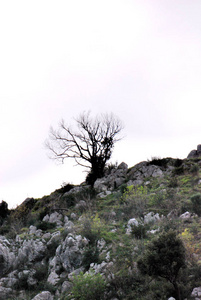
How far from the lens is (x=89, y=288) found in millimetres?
7383

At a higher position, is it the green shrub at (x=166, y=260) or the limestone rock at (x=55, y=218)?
the limestone rock at (x=55, y=218)

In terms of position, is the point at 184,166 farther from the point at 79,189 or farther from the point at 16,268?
the point at 16,268

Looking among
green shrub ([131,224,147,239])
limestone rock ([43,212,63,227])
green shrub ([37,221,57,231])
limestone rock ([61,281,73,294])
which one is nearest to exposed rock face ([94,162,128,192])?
limestone rock ([43,212,63,227])

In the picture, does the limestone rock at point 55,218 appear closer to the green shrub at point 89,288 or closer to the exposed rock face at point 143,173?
the exposed rock face at point 143,173

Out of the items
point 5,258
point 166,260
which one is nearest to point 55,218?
point 5,258

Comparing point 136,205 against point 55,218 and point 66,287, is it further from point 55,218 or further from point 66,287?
point 66,287

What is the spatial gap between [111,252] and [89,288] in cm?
245

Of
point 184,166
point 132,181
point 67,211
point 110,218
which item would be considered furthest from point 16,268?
point 184,166

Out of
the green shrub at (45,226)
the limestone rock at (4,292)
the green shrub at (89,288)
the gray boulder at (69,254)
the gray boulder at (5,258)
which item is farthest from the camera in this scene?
the green shrub at (45,226)

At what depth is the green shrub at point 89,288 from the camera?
23.9 feet

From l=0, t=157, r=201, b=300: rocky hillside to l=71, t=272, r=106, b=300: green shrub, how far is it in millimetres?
25

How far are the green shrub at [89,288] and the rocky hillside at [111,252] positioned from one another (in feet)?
0.08

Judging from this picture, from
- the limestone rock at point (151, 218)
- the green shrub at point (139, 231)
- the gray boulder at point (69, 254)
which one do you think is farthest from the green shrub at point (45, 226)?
the green shrub at point (139, 231)

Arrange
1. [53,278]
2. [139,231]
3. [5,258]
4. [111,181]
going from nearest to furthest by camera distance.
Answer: [53,278]
[139,231]
[5,258]
[111,181]
